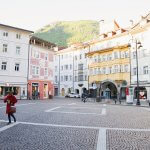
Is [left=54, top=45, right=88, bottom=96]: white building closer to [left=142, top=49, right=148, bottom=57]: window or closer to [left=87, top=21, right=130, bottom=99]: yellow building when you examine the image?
[left=87, top=21, right=130, bottom=99]: yellow building

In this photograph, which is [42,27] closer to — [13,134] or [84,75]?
[84,75]

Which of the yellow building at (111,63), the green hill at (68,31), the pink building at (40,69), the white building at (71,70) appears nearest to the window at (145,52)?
the yellow building at (111,63)

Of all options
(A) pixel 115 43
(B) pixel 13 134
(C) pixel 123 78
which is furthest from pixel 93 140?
(A) pixel 115 43

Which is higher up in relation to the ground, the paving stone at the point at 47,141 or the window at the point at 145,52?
the window at the point at 145,52

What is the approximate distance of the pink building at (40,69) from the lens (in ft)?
156

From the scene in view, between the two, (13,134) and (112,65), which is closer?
(13,134)

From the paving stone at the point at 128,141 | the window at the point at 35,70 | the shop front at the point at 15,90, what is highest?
the window at the point at 35,70

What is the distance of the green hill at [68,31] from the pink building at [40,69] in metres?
56.5

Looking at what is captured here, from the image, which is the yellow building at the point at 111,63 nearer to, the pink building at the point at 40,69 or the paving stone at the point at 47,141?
the pink building at the point at 40,69

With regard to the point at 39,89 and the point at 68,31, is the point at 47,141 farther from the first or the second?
the point at 68,31

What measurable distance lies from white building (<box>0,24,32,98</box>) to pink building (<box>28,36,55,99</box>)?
1.52m

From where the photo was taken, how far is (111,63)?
52.4m

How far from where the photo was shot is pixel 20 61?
45469 mm

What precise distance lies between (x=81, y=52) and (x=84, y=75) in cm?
637
